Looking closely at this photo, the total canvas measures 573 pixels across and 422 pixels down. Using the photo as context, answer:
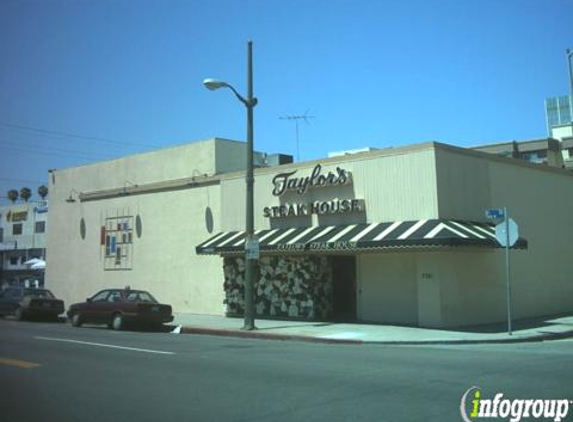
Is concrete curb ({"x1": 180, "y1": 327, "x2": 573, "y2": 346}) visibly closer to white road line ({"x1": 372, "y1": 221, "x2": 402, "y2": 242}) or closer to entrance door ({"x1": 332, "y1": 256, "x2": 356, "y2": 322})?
white road line ({"x1": 372, "y1": 221, "x2": 402, "y2": 242})

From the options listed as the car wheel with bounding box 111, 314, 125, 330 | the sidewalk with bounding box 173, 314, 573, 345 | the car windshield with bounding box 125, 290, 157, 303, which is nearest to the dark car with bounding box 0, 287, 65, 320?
the car wheel with bounding box 111, 314, 125, 330

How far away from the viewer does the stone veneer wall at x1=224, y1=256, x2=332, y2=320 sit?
23781 millimetres

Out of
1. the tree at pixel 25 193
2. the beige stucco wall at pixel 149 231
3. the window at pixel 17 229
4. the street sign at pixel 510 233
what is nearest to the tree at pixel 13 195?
the tree at pixel 25 193

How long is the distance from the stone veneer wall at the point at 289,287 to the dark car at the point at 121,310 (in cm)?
375

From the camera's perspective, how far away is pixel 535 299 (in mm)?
24438

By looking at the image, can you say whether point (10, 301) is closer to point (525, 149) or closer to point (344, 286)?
point (344, 286)

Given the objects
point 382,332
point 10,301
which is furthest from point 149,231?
point 382,332

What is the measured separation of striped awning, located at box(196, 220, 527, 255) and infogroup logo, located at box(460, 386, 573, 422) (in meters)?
10.7

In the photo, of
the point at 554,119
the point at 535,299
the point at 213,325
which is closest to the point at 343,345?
the point at 213,325

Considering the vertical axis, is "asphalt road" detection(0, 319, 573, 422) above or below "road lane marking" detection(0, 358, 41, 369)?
below

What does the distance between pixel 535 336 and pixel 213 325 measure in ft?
35.1

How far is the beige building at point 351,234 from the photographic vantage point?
20.9 metres

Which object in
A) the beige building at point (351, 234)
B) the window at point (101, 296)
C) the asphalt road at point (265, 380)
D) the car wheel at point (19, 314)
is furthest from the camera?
the car wheel at point (19, 314)

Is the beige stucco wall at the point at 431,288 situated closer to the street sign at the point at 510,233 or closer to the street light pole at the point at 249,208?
the street sign at the point at 510,233
